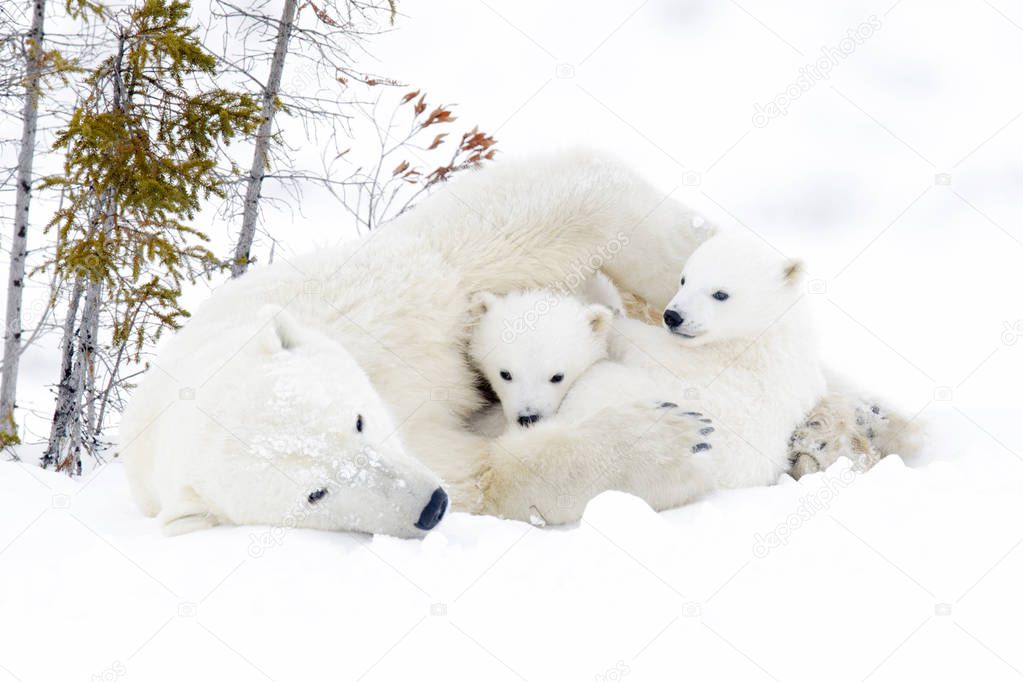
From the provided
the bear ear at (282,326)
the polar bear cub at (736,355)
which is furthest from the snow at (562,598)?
the polar bear cub at (736,355)

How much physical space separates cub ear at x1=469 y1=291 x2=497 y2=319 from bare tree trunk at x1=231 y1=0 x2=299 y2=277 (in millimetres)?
4288

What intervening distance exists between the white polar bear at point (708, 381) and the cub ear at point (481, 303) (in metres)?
0.20

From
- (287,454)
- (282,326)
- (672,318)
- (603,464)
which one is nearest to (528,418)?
(603,464)

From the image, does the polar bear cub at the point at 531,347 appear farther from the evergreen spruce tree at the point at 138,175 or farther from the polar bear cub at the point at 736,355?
the evergreen spruce tree at the point at 138,175

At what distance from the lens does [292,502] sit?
250cm

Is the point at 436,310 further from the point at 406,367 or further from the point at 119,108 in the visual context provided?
the point at 119,108

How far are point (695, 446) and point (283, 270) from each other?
1616 mm

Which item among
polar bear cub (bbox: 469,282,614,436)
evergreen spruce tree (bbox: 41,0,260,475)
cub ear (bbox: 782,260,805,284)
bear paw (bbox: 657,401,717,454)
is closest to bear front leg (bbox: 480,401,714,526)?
bear paw (bbox: 657,401,717,454)

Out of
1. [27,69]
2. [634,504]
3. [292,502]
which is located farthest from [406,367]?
[27,69]

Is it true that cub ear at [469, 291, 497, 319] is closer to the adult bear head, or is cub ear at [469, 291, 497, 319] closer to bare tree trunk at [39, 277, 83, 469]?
the adult bear head

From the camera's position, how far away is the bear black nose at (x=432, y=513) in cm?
246

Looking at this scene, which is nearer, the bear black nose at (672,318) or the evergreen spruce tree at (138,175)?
the bear black nose at (672,318)

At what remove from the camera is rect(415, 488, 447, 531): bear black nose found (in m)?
2.46

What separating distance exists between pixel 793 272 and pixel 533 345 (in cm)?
102
